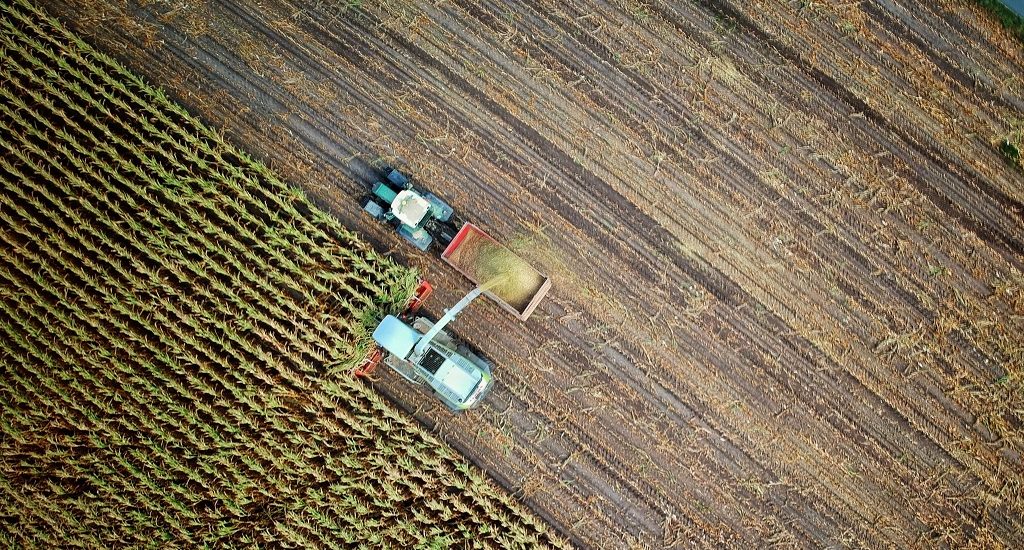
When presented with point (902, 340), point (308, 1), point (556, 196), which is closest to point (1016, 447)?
Result: point (902, 340)

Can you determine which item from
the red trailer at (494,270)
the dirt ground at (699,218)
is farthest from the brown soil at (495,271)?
the dirt ground at (699,218)

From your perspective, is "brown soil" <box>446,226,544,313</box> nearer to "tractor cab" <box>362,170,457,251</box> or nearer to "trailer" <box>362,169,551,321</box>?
"trailer" <box>362,169,551,321</box>

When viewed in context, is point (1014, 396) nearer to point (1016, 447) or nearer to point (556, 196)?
point (1016, 447)

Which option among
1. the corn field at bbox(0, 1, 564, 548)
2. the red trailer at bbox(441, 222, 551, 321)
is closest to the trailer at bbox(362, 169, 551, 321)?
the red trailer at bbox(441, 222, 551, 321)

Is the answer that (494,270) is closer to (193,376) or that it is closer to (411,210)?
(411,210)

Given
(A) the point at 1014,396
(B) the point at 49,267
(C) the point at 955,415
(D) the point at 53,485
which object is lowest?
(D) the point at 53,485

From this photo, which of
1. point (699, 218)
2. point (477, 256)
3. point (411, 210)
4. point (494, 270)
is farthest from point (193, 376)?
point (699, 218)

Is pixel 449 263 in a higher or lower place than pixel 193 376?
higher

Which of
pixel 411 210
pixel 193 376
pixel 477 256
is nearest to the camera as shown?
pixel 411 210
